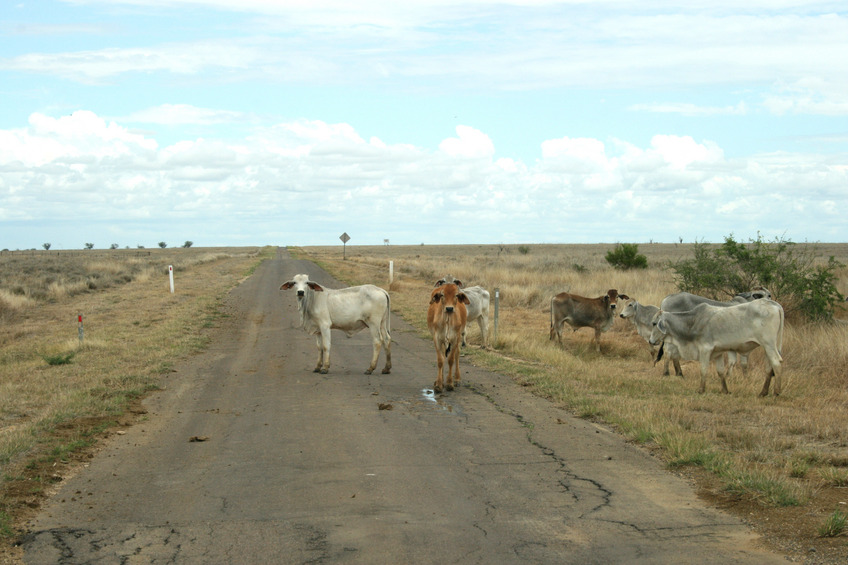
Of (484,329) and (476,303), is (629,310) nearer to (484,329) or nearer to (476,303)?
(484,329)

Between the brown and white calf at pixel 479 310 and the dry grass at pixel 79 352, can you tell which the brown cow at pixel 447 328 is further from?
the brown and white calf at pixel 479 310

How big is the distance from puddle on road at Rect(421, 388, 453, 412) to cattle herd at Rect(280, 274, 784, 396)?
0.63 ft

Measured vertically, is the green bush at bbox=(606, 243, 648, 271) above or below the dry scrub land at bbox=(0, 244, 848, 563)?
above

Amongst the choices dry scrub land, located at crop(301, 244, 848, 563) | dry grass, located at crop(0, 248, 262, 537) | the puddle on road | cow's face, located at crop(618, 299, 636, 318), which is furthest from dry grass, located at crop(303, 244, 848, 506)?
dry grass, located at crop(0, 248, 262, 537)

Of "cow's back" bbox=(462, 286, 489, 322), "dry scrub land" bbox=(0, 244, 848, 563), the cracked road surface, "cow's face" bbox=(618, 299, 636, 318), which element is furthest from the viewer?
"cow's back" bbox=(462, 286, 489, 322)

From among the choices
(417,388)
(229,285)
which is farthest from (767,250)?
(229,285)

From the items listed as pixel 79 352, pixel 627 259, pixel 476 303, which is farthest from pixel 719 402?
pixel 627 259

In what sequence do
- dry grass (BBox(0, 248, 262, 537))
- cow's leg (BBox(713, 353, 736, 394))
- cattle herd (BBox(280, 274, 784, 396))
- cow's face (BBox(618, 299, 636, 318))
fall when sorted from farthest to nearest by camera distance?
cow's face (BBox(618, 299, 636, 318)), cow's leg (BBox(713, 353, 736, 394)), cattle herd (BBox(280, 274, 784, 396)), dry grass (BBox(0, 248, 262, 537))

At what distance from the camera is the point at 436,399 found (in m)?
→ 11.6

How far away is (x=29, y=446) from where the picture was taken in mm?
8461

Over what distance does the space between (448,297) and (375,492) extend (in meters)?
5.65

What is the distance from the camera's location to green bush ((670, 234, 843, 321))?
63.5 feet

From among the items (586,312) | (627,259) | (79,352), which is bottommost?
(79,352)

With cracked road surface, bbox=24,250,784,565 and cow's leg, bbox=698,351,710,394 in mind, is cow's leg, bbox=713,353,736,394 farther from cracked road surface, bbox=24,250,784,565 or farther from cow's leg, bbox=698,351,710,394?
cracked road surface, bbox=24,250,784,565
